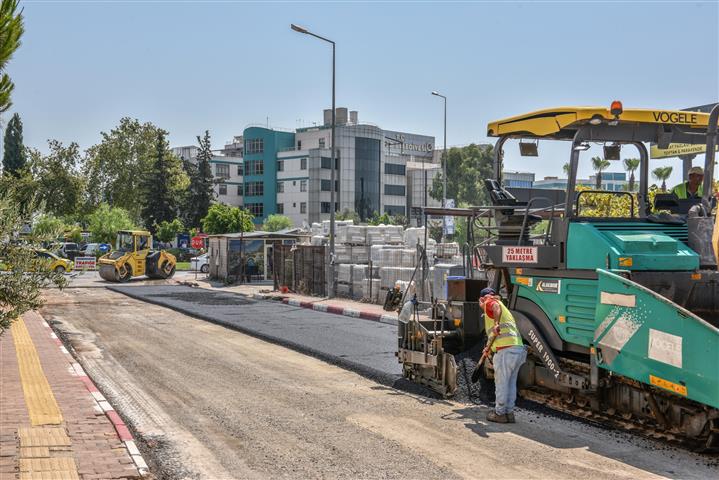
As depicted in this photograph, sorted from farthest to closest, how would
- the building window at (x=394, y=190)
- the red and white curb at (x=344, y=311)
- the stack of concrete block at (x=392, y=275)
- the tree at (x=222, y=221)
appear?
the building window at (x=394, y=190) → the tree at (x=222, y=221) → the stack of concrete block at (x=392, y=275) → the red and white curb at (x=344, y=311)

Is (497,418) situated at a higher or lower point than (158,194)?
lower

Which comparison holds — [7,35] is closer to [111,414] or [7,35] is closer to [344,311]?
[111,414]

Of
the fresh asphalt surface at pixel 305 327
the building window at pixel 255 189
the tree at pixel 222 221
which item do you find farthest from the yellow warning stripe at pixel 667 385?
the building window at pixel 255 189

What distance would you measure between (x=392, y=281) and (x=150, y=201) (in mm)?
53240

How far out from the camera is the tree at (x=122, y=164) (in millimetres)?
76438

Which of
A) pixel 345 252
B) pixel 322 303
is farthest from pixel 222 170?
pixel 322 303

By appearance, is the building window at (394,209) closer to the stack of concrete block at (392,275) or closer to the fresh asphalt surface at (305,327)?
the fresh asphalt surface at (305,327)

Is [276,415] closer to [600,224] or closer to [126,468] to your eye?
[126,468]

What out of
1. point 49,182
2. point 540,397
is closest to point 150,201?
point 49,182

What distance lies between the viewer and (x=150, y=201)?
72.1 m

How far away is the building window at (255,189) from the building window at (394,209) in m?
16.5

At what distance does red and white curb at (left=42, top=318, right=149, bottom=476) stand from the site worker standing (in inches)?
159

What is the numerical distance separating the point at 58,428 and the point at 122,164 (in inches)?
2916

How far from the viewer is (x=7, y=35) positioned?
17.4ft
